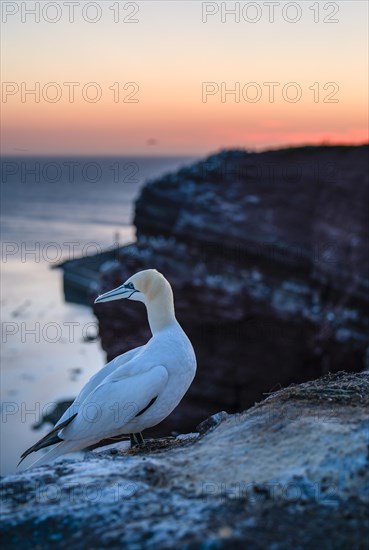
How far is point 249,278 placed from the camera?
2347 cm

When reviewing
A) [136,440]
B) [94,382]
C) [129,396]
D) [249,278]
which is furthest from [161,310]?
[249,278]

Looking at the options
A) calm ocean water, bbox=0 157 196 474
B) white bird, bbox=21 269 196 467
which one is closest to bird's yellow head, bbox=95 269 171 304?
white bird, bbox=21 269 196 467

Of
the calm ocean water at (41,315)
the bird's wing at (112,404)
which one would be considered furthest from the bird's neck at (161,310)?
the calm ocean water at (41,315)

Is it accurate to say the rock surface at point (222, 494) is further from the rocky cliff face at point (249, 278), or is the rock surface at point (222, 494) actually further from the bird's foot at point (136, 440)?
the rocky cliff face at point (249, 278)

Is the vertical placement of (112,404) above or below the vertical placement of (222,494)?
below

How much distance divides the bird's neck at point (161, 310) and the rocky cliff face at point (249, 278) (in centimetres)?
1565

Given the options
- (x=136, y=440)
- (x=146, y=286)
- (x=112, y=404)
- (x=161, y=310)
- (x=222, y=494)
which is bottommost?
(x=136, y=440)

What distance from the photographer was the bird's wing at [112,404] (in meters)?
6.54

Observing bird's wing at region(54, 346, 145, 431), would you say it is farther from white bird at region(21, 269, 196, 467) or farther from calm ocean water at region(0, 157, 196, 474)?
calm ocean water at region(0, 157, 196, 474)

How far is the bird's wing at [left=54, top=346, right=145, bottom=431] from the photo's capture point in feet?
22.1

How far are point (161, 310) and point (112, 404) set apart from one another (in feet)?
3.98

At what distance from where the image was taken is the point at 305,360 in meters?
23.6

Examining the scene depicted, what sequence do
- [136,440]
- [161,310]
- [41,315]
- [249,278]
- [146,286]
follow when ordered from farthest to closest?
[41,315], [249,278], [146,286], [161,310], [136,440]

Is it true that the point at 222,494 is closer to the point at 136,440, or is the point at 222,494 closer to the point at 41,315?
the point at 136,440
